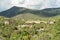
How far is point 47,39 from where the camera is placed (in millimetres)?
61062

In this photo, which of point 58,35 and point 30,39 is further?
point 30,39

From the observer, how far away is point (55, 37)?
170 ft

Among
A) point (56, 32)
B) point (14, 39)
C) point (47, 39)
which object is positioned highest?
point (56, 32)

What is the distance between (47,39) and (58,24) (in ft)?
26.5

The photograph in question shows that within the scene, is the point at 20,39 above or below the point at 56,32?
below

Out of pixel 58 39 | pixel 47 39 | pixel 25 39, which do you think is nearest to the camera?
pixel 58 39

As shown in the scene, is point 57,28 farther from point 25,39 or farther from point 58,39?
point 25,39

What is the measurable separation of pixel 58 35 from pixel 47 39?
984 cm

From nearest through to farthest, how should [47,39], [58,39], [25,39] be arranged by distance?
[58,39] → [47,39] → [25,39]

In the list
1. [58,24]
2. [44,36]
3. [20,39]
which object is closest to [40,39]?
[44,36]

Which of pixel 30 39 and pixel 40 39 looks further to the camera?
pixel 30 39

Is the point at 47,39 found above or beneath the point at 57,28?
beneath

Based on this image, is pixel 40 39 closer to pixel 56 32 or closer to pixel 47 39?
pixel 47 39

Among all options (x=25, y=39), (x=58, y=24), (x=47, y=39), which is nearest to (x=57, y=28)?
(x=58, y=24)
